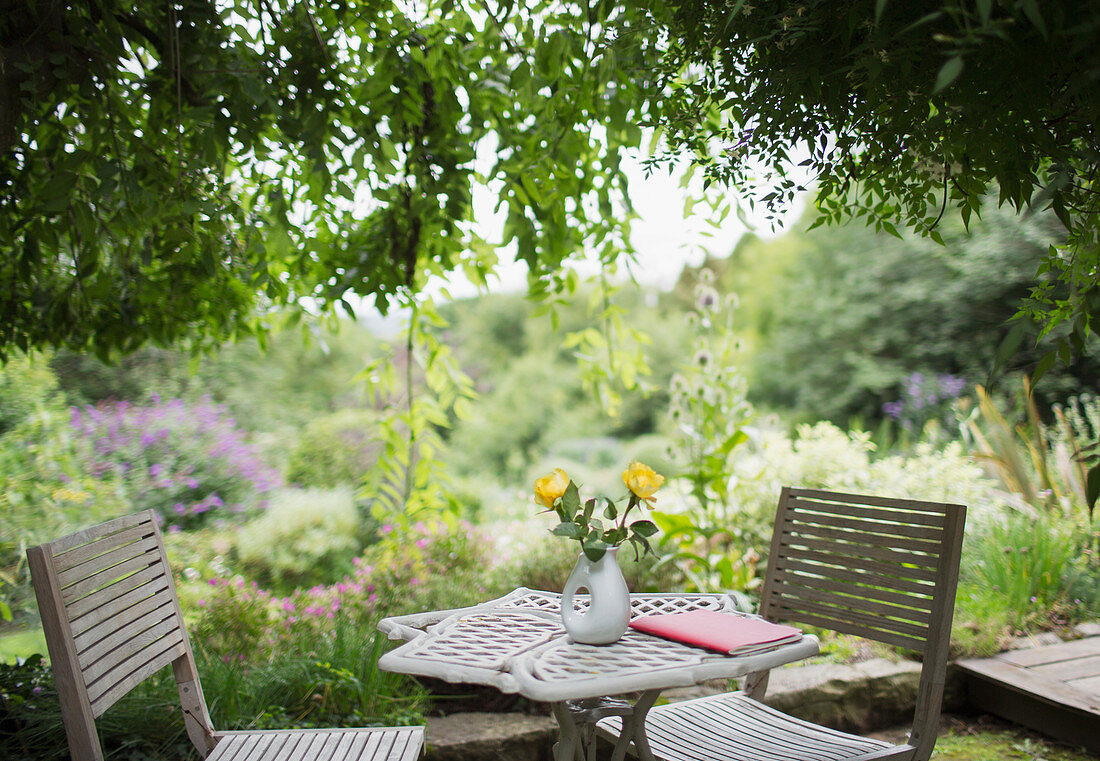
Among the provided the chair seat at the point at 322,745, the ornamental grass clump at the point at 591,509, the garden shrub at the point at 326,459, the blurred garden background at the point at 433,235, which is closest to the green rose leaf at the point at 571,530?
the ornamental grass clump at the point at 591,509

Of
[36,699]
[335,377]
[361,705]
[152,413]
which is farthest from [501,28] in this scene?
[335,377]

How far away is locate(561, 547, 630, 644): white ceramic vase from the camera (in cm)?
133

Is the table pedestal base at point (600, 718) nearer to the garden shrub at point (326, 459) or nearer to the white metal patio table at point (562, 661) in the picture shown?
the white metal patio table at point (562, 661)

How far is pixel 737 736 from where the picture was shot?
5.16ft

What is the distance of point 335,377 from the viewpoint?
26.5 feet

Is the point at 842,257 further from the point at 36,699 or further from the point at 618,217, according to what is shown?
the point at 36,699

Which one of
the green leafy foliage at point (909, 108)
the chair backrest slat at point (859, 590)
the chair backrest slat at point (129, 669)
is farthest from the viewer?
the chair backrest slat at point (859, 590)

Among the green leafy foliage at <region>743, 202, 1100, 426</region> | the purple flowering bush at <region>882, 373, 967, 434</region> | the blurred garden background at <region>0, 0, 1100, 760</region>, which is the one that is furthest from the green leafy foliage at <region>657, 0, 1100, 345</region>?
the purple flowering bush at <region>882, 373, 967, 434</region>

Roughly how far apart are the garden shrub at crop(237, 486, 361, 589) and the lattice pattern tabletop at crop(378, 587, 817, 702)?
9.88ft

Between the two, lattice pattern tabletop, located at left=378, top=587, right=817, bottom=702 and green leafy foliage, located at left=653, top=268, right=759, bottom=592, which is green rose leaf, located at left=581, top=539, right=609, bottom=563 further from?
green leafy foliage, located at left=653, top=268, right=759, bottom=592

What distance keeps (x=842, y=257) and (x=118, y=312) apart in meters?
7.29

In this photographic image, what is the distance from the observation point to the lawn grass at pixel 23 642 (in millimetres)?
2875

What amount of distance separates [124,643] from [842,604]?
1579 mm

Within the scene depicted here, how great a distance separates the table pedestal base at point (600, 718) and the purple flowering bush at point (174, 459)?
3672mm
